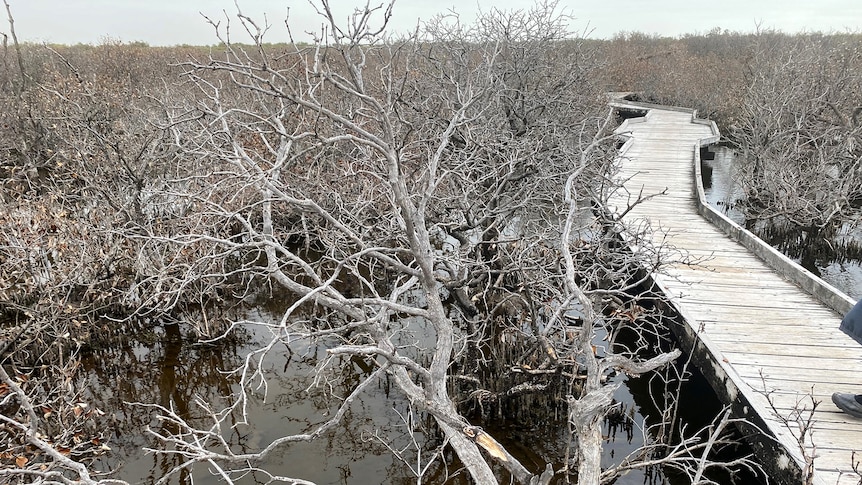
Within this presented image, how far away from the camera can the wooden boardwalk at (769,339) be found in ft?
12.9

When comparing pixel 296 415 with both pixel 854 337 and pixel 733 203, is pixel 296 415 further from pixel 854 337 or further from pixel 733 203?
pixel 733 203

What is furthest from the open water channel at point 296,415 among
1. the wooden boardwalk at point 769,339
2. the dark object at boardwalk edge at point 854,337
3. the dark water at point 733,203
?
the dark water at point 733,203

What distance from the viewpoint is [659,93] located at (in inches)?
922

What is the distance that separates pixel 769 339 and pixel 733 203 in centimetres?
842

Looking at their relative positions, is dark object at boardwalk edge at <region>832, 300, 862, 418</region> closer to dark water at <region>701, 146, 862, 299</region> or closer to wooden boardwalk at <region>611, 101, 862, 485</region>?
wooden boardwalk at <region>611, 101, 862, 485</region>

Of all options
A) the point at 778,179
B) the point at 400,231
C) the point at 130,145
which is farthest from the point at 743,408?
the point at 130,145

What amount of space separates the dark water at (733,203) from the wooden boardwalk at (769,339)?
2324 mm

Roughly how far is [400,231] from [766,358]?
341cm

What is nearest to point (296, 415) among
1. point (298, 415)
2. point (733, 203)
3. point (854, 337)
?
point (298, 415)

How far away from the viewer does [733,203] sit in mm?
12719

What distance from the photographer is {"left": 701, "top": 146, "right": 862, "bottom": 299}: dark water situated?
9.03 metres

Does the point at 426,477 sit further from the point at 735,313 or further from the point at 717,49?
the point at 717,49

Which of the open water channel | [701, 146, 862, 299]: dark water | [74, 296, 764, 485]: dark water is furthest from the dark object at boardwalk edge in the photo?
[701, 146, 862, 299]: dark water

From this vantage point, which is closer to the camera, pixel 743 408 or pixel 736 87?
pixel 743 408
